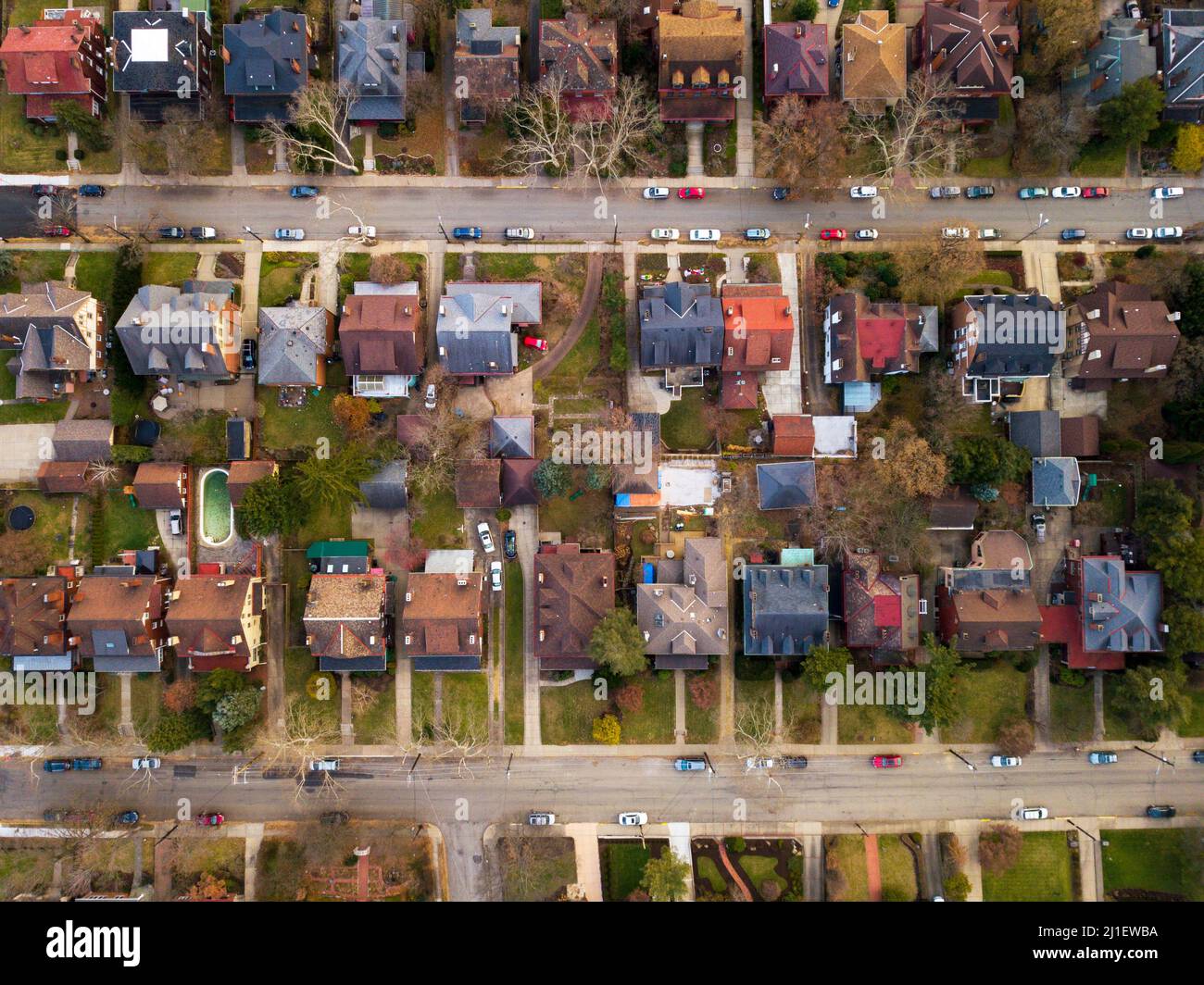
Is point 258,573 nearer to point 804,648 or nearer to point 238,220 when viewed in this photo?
point 238,220

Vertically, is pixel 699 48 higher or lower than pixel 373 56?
higher

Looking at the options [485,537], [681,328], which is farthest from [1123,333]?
[485,537]

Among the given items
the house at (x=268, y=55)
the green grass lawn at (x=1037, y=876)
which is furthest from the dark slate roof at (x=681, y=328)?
the green grass lawn at (x=1037, y=876)

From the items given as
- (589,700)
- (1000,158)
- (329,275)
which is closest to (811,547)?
(589,700)

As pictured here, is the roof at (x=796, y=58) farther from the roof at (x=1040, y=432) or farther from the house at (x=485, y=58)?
the roof at (x=1040, y=432)

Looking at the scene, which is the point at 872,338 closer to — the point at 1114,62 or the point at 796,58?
the point at 796,58

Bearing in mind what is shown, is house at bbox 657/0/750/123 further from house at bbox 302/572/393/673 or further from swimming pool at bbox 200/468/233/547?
swimming pool at bbox 200/468/233/547
